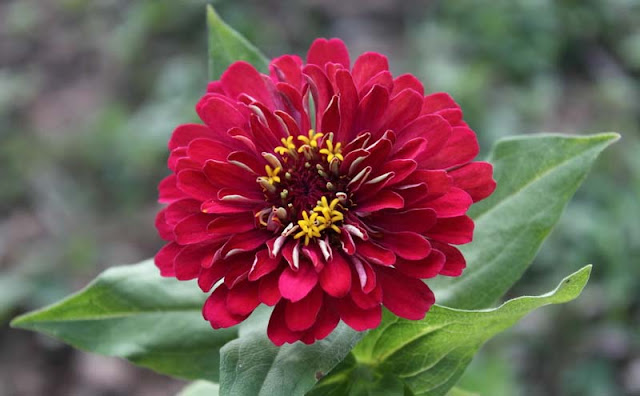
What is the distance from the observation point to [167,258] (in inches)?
44.9

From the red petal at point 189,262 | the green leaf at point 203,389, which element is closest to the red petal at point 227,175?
the red petal at point 189,262

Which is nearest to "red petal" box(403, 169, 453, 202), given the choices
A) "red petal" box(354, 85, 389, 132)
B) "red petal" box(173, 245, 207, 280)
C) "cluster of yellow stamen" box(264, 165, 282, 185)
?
"red petal" box(354, 85, 389, 132)

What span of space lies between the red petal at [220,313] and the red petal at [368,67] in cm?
41

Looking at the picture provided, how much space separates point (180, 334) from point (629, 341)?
79.4 inches

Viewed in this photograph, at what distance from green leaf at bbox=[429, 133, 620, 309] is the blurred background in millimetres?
896

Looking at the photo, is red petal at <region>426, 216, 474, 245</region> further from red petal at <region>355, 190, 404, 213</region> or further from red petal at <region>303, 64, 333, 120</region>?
red petal at <region>303, 64, 333, 120</region>

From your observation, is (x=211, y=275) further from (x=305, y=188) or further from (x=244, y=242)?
(x=305, y=188)

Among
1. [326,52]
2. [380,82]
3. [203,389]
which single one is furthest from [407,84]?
[203,389]

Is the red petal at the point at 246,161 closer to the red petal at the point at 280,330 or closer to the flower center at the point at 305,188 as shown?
the flower center at the point at 305,188

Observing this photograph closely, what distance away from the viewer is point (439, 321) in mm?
1202

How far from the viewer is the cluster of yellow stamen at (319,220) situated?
110 cm

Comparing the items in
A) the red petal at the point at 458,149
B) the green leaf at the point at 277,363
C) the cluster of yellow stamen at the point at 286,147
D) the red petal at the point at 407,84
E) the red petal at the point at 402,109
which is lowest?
the green leaf at the point at 277,363

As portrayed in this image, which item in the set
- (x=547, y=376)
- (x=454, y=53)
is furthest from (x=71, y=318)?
(x=454, y=53)

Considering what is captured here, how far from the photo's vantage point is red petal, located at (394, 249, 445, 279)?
40.2 inches
